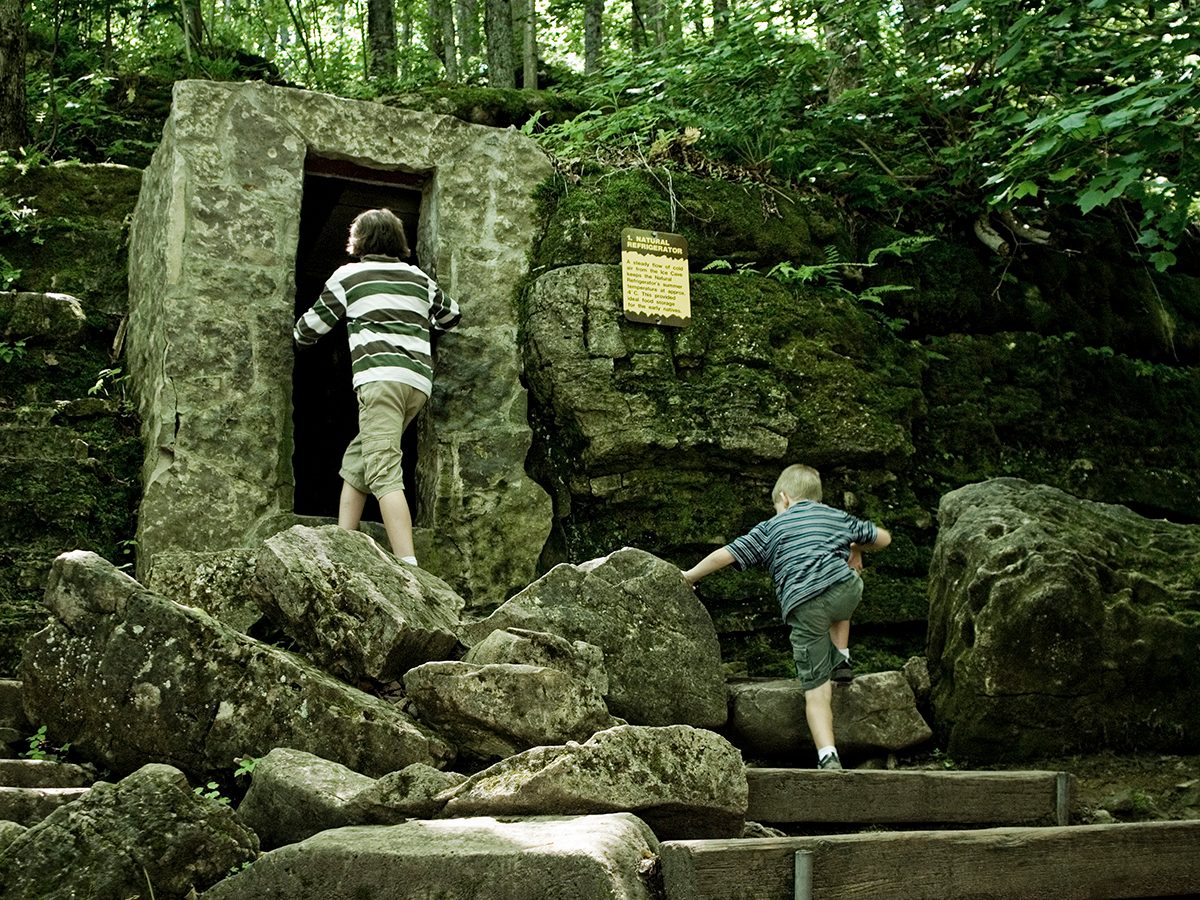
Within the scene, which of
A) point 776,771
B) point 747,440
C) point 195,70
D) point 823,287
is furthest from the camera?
point 195,70

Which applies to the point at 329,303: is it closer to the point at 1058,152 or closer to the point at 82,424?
the point at 82,424

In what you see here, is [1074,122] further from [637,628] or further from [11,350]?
[11,350]

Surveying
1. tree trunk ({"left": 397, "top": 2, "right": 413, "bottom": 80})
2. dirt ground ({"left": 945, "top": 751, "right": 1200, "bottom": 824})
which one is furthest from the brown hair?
tree trunk ({"left": 397, "top": 2, "right": 413, "bottom": 80})

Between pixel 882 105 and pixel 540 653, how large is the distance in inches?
243

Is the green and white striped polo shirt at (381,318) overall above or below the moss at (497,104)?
below

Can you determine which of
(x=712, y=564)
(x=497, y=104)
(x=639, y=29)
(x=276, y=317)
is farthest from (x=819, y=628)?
(x=639, y=29)

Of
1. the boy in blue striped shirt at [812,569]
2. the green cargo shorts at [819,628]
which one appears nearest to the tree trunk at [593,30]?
the boy in blue striped shirt at [812,569]

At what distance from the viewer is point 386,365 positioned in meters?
6.62

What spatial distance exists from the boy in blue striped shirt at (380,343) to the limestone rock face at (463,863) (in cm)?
313

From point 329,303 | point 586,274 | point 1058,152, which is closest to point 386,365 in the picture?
point 329,303

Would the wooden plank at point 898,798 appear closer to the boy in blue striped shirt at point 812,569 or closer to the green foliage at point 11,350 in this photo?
the boy in blue striped shirt at point 812,569

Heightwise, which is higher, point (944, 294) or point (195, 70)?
point (195, 70)

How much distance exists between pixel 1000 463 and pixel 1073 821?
3.62 metres

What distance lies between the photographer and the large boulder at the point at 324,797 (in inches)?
143
